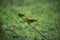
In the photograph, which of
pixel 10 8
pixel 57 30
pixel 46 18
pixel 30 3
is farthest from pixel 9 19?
pixel 57 30

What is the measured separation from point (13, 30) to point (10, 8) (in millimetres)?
238

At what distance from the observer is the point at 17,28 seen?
1.67 meters

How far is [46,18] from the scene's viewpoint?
166cm

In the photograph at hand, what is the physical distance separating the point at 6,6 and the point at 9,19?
14cm

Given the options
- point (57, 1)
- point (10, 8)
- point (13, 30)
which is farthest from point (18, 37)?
point (57, 1)

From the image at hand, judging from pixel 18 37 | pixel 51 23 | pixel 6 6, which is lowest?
pixel 18 37

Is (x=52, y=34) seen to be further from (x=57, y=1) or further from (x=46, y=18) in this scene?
(x=57, y=1)

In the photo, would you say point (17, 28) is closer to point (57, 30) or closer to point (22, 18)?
point (22, 18)

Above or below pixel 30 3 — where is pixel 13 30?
below

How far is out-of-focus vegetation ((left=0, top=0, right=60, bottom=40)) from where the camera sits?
1.61 m

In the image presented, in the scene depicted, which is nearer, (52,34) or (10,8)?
(52,34)

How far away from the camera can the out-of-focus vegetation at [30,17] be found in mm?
1613

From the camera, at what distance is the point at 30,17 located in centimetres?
168

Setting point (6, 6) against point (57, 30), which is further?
point (6, 6)
